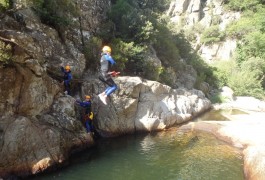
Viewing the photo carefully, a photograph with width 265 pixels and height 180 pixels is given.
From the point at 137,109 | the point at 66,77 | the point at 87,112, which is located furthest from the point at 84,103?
the point at 137,109

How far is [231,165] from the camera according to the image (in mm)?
16219

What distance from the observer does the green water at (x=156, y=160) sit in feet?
48.1

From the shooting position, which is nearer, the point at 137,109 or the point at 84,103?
the point at 84,103

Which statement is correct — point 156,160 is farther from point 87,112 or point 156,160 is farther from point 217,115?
point 217,115

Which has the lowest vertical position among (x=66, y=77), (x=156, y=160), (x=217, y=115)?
(x=156, y=160)

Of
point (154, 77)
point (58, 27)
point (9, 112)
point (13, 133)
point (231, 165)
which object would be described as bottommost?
point (231, 165)

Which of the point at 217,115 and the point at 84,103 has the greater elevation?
the point at 84,103

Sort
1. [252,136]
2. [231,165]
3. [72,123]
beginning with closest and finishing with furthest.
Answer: [231,165]
[72,123]
[252,136]

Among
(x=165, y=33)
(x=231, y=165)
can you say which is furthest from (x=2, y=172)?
(x=165, y=33)

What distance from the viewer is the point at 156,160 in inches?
656

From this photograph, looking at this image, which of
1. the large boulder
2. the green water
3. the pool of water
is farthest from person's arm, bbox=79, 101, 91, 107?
the pool of water

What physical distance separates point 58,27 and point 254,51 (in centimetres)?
3485

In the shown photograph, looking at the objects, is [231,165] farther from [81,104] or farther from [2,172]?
[2,172]

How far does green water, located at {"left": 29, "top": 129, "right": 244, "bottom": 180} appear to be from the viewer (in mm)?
14664
